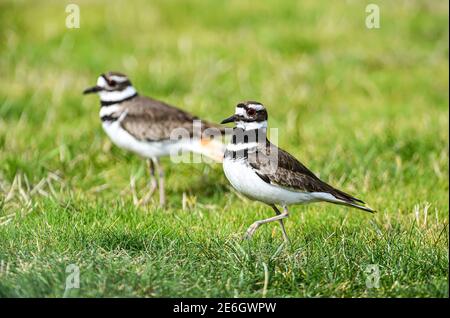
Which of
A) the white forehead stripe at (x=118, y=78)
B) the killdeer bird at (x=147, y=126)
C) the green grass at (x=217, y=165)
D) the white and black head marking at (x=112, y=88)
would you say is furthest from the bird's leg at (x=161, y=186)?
the white forehead stripe at (x=118, y=78)

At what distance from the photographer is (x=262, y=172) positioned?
5.92 meters

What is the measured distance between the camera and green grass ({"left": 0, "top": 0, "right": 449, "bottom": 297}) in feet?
16.9

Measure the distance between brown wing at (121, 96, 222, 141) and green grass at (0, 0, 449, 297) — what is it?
61cm

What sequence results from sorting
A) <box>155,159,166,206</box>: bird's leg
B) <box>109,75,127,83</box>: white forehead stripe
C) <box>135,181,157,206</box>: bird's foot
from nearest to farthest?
<box>135,181,157,206</box>: bird's foot < <box>155,159,166,206</box>: bird's leg < <box>109,75,127,83</box>: white forehead stripe

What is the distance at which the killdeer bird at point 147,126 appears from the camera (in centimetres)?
811

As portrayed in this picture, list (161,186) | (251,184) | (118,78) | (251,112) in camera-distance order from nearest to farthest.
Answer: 1. (251,184)
2. (251,112)
3. (161,186)
4. (118,78)

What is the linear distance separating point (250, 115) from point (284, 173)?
530 mm

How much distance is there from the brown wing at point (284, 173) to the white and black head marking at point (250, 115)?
0.20 meters

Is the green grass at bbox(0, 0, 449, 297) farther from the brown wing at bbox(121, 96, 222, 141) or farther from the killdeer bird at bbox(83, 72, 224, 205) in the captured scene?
the brown wing at bbox(121, 96, 222, 141)

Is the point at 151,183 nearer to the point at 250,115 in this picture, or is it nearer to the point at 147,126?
the point at 147,126

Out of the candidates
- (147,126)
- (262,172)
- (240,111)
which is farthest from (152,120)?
(262,172)

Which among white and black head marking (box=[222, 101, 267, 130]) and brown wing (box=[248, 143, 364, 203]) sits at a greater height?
white and black head marking (box=[222, 101, 267, 130])

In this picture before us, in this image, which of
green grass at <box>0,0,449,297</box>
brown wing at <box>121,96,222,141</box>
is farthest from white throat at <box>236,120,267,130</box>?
brown wing at <box>121,96,222,141</box>

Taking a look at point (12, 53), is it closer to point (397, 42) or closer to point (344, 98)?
point (344, 98)
